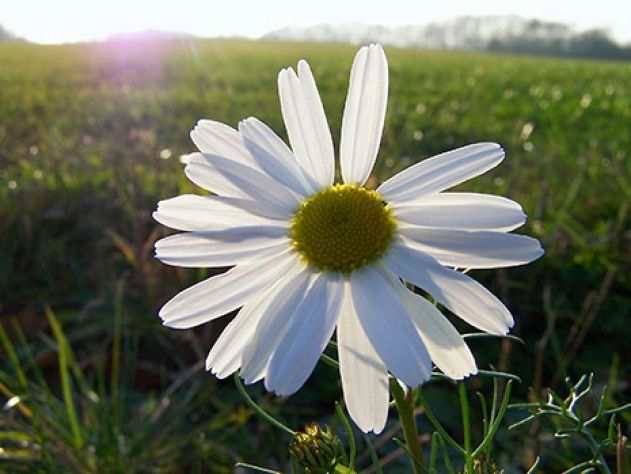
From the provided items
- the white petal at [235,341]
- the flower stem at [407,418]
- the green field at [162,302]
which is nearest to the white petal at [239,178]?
the white petal at [235,341]

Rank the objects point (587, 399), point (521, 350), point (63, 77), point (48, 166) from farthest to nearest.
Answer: point (63, 77), point (48, 166), point (521, 350), point (587, 399)

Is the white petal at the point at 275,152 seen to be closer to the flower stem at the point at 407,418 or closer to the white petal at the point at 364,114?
the white petal at the point at 364,114

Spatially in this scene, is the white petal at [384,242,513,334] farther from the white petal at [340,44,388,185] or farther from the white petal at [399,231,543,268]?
the white petal at [340,44,388,185]

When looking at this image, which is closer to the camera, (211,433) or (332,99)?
(211,433)

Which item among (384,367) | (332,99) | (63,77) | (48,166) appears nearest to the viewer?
(384,367)

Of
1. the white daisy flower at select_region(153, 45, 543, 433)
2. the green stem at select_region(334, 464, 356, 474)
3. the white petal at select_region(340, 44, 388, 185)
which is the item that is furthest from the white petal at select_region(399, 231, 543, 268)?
the green stem at select_region(334, 464, 356, 474)

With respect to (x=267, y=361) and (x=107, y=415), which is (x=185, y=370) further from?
(x=267, y=361)

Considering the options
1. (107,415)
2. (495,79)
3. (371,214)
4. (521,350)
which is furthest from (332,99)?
(371,214)
